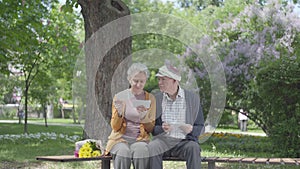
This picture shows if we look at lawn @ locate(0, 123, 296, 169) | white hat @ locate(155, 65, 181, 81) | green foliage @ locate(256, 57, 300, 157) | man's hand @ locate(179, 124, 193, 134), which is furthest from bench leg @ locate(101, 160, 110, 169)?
green foliage @ locate(256, 57, 300, 157)

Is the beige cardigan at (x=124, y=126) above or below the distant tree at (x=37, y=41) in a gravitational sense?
below

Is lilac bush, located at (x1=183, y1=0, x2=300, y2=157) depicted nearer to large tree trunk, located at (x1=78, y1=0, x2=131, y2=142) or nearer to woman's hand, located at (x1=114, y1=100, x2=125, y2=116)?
large tree trunk, located at (x1=78, y1=0, x2=131, y2=142)

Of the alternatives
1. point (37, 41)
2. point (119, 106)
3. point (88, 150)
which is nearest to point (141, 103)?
point (119, 106)

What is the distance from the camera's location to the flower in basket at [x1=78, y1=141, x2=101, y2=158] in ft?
15.0

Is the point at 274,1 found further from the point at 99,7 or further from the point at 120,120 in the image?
the point at 120,120

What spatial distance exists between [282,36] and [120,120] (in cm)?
920

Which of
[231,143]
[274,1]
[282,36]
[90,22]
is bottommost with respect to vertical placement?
[231,143]

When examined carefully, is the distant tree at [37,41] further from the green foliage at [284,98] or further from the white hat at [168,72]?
the white hat at [168,72]

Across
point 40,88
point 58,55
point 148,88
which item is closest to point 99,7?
point 148,88

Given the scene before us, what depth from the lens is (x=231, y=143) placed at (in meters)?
10.0

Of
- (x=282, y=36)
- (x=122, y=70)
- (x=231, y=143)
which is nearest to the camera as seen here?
(x=122, y=70)

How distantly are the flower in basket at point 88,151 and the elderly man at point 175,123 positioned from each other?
634 millimetres

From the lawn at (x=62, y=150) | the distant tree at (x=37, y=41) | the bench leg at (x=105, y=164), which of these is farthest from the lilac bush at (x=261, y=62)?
the distant tree at (x=37, y=41)

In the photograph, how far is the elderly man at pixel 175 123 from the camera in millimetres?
4258
